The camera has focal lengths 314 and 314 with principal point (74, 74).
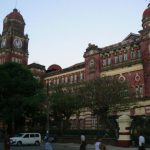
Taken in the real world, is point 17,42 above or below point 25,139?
above

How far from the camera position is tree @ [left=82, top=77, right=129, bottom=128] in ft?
139

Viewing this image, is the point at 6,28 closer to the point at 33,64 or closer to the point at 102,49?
the point at 33,64

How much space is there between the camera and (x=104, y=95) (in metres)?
42.4

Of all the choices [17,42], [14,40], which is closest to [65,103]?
[14,40]

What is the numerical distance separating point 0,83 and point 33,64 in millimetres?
21724

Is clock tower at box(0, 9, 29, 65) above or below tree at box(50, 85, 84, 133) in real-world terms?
above

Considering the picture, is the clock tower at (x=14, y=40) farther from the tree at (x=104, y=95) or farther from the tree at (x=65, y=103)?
the tree at (x=104, y=95)

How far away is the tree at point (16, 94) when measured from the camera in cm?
5131

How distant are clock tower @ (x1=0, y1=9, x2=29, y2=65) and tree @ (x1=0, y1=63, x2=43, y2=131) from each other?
2174cm

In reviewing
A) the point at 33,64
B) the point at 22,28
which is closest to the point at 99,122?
the point at 33,64

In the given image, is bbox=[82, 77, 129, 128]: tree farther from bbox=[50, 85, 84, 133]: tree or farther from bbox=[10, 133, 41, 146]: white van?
bbox=[10, 133, 41, 146]: white van

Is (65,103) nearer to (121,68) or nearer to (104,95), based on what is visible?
(104,95)

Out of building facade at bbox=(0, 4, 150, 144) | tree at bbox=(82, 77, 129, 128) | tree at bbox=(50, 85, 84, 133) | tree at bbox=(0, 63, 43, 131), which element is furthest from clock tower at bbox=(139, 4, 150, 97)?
tree at bbox=(0, 63, 43, 131)

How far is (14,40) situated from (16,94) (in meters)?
28.9
